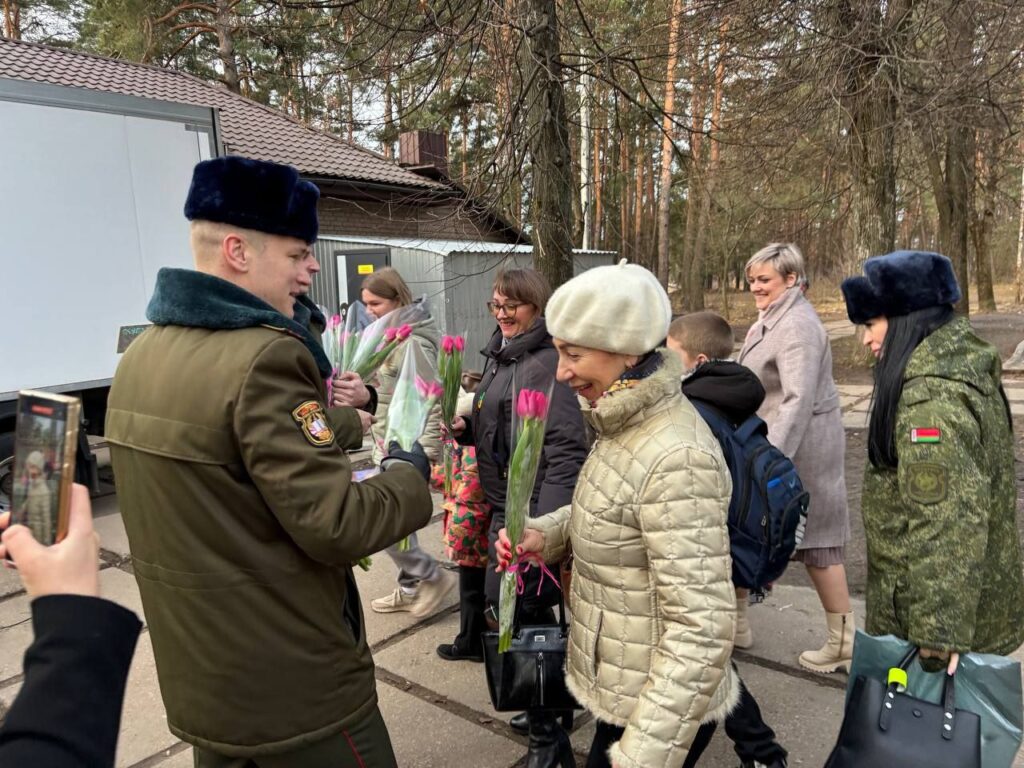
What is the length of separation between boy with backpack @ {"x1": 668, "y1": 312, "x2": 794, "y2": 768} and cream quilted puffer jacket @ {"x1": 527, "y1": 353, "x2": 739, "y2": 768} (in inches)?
15.2

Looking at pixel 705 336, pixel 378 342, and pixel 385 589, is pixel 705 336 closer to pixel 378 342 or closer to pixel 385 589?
pixel 378 342

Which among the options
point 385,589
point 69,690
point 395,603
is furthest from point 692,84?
point 69,690

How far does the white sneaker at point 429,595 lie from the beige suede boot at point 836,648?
1.87 meters

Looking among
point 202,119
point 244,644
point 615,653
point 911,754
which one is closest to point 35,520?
point 244,644

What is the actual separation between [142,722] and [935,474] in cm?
321

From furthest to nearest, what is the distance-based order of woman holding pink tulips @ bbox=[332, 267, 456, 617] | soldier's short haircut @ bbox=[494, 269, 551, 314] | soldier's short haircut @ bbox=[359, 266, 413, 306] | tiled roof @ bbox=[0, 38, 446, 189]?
tiled roof @ bbox=[0, 38, 446, 189] → soldier's short haircut @ bbox=[359, 266, 413, 306] → woman holding pink tulips @ bbox=[332, 267, 456, 617] → soldier's short haircut @ bbox=[494, 269, 551, 314]

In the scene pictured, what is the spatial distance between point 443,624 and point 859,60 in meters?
7.26

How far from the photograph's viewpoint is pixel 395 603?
4090 mm

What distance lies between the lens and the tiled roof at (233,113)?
37.2 ft

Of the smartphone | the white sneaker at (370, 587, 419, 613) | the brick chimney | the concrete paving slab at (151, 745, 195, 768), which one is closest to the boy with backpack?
the smartphone

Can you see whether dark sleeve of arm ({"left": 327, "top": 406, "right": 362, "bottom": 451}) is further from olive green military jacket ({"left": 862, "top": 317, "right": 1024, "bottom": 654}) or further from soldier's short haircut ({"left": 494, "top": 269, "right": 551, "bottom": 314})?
olive green military jacket ({"left": 862, "top": 317, "right": 1024, "bottom": 654})

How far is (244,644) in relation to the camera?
5.05ft

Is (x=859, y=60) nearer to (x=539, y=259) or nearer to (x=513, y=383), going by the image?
(x=539, y=259)

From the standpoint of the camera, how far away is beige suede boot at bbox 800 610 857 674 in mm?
3270
